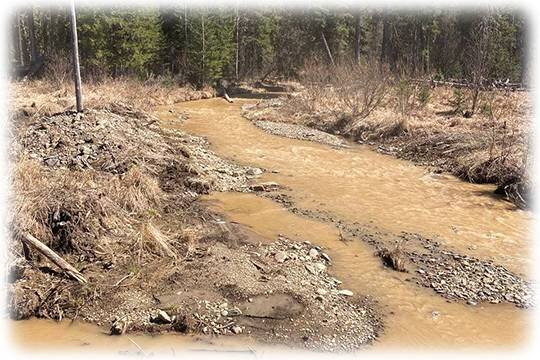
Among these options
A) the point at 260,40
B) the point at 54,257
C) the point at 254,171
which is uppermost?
the point at 260,40

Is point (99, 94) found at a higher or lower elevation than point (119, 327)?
higher

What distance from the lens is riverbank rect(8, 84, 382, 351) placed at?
20.1 feet

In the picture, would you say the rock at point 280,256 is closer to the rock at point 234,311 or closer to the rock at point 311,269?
the rock at point 311,269

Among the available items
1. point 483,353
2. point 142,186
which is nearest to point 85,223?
point 142,186

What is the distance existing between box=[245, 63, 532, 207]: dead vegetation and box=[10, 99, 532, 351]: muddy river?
33.5 inches

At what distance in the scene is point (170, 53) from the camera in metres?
30.0

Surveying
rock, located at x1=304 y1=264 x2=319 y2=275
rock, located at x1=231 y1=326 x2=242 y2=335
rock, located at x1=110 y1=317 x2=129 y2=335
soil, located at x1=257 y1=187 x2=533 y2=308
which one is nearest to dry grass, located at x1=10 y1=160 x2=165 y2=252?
rock, located at x1=110 y1=317 x2=129 y2=335

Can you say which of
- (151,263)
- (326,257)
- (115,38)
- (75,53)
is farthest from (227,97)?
(151,263)

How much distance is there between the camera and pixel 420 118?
17.9 metres

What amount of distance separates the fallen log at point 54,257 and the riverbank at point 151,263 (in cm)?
9

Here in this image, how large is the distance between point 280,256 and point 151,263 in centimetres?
207

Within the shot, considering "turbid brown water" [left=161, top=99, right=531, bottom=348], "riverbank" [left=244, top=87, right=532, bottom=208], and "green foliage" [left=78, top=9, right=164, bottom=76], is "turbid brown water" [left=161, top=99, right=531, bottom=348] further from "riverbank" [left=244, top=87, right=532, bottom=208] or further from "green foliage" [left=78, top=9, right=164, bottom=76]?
"green foliage" [left=78, top=9, right=164, bottom=76]

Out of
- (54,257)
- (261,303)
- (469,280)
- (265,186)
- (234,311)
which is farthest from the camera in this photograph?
(265,186)

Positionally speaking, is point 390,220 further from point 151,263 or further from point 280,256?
point 151,263
